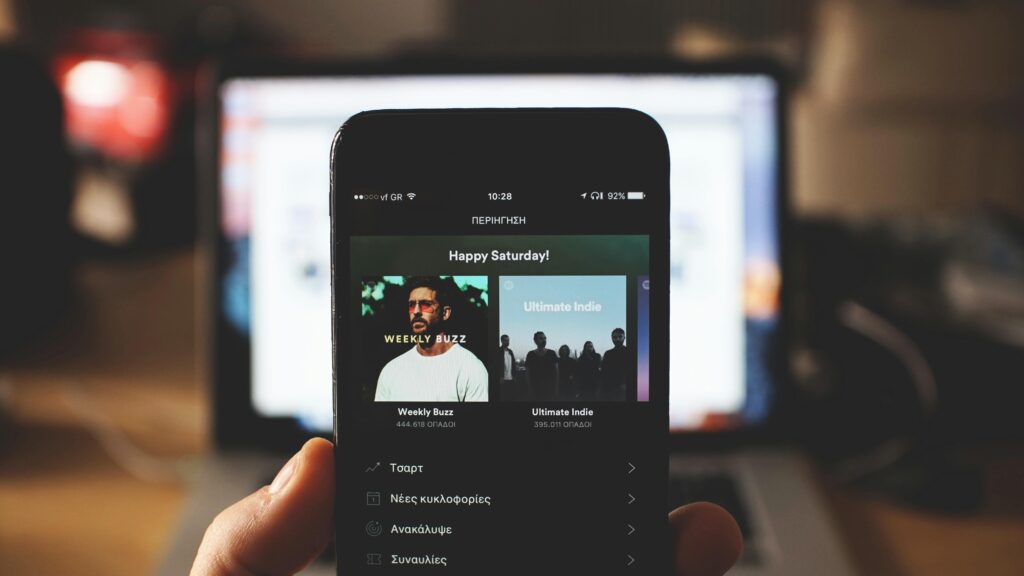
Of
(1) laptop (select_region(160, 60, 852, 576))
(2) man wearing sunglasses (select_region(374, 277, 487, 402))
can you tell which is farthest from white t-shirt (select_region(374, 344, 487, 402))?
(1) laptop (select_region(160, 60, 852, 576))

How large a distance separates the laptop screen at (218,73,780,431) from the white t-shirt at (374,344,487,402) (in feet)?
0.75

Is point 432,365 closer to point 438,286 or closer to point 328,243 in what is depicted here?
point 438,286

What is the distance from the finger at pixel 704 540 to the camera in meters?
0.31

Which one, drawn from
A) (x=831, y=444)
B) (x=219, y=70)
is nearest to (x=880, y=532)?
(x=831, y=444)

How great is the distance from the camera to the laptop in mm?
547

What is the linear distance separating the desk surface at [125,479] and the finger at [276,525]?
8.1 inches

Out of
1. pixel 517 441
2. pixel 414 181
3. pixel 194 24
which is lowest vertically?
pixel 517 441

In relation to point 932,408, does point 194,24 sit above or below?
above

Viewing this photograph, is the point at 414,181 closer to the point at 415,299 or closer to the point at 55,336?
the point at 415,299

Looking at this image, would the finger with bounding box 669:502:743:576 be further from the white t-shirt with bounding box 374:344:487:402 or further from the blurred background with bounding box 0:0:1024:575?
the blurred background with bounding box 0:0:1024:575

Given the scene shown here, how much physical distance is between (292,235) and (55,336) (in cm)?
50

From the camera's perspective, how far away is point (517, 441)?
0.33 m

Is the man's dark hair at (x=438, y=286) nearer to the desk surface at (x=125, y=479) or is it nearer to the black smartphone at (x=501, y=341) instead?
the black smartphone at (x=501, y=341)

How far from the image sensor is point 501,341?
330 millimetres
